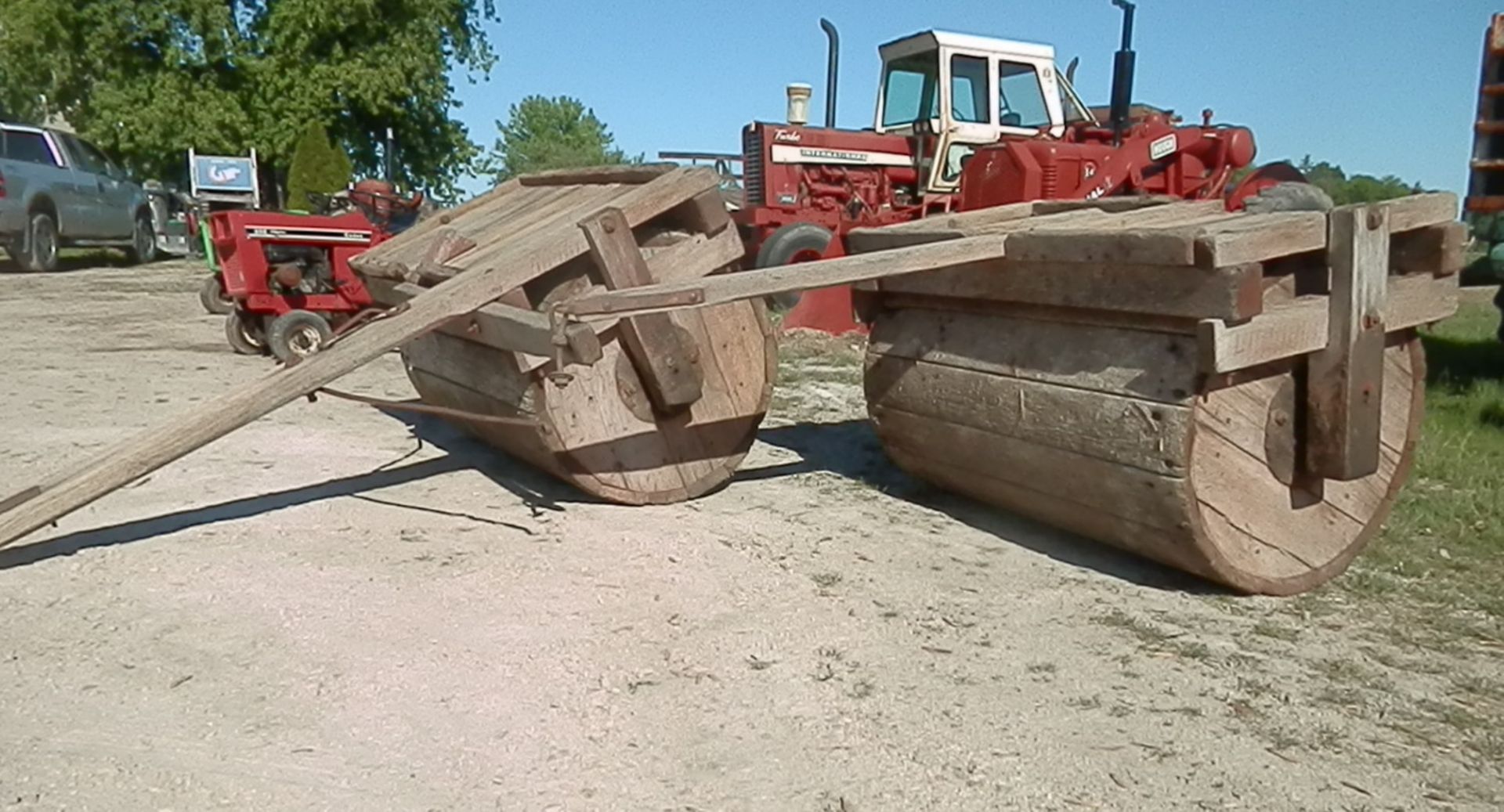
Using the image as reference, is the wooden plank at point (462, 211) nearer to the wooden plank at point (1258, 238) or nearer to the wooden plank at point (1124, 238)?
the wooden plank at point (1124, 238)

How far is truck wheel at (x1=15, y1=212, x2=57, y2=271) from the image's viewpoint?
16.1m

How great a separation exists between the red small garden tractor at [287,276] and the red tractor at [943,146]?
3.12m

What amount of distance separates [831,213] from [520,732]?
8.69 metres

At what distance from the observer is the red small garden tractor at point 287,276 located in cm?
845

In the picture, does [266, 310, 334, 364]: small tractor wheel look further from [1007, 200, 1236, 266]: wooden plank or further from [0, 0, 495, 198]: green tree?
[0, 0, 495, 198]: green tree

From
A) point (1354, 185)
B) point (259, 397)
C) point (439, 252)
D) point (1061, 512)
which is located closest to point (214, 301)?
point (439, 252)

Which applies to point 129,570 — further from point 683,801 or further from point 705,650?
point 683,801

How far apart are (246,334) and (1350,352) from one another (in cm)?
749

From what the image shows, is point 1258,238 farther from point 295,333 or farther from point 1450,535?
point 295,333

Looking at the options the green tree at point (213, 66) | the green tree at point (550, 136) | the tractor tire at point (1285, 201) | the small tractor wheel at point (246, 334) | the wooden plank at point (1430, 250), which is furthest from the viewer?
the green tree at point (550, 136)

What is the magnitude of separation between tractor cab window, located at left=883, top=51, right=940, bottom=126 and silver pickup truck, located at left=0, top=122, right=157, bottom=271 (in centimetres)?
1100

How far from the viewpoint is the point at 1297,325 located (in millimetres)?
3477

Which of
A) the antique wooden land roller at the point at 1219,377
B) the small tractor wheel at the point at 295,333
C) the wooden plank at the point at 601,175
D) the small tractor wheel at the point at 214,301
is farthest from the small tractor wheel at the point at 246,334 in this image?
the antique wooden land roller at the point at 1219,377

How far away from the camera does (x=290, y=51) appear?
24750mm
